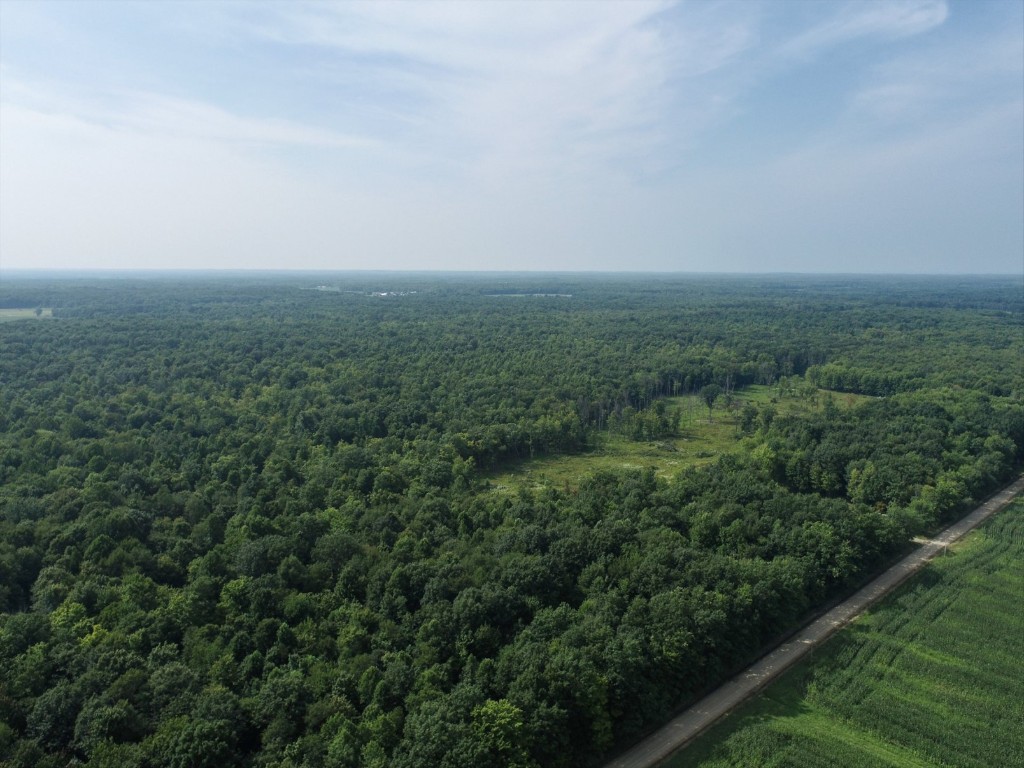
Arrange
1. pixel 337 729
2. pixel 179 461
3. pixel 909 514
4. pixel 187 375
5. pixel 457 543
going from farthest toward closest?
pixel 187 375 → pixel 179 461 → pixel 909 514 → pixel 457 543 → pixel 337 729

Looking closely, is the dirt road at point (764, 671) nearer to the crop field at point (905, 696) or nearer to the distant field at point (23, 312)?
the crop field at point (905, 696)

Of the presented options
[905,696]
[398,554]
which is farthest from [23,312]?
[905,696]

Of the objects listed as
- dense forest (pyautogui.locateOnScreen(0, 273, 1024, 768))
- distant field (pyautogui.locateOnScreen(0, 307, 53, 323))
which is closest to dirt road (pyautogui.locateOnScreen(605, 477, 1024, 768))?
dense forest (pyautogui.locateOnScreen(0, 273, 1024, 768))

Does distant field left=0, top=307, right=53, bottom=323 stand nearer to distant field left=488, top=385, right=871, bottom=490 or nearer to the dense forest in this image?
the dense forest

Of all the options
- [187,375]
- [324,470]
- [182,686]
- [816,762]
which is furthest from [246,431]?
[816,762]

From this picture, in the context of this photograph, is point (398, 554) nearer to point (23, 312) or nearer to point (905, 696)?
point (905, 696)

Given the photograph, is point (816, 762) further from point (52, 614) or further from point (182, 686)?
point (52, 614)

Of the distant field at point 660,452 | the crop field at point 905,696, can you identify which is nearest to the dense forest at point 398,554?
the distant field at point 660,452

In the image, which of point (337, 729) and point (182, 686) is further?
point (182, 686)
